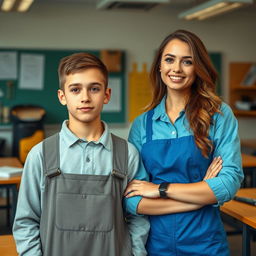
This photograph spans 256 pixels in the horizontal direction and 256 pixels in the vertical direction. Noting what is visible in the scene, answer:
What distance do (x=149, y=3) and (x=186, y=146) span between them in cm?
318

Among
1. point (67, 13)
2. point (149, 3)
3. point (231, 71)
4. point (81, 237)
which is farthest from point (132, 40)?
point (81, 237)

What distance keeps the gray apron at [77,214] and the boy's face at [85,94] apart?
19 cm

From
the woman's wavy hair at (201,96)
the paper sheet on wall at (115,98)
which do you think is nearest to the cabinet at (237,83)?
the paper sheet on wall at (115,98)

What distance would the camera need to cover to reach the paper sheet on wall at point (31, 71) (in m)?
6.61

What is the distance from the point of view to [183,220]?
196 cm

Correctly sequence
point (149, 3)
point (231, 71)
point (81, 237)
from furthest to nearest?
point (231, 71) < point (149, 3) < point (81, 237)

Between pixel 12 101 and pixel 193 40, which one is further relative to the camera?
pixel 12 101

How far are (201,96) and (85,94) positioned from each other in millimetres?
542

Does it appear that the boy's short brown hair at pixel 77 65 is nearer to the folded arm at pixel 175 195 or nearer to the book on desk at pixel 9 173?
the folded arm at pixel 175 195

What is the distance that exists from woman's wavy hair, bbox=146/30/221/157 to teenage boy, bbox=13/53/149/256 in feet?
1.06

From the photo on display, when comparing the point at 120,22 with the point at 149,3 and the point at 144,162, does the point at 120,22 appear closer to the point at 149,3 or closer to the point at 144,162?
the point at 149,3

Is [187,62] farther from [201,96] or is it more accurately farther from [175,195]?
[175,195]

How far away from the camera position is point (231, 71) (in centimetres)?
743

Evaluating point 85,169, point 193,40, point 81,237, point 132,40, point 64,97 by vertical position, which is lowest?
point 81,237
